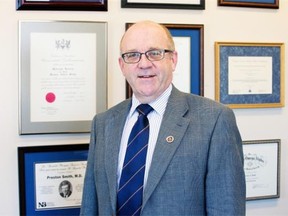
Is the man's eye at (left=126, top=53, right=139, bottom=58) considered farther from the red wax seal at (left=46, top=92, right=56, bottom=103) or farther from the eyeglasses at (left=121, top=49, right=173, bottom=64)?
the red wax seal at (left=46, top=92, right=56, bottom=103)

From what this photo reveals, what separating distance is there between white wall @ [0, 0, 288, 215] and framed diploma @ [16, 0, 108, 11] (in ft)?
0.07

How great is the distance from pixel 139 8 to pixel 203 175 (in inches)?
32.3

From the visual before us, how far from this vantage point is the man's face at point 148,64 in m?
1.15

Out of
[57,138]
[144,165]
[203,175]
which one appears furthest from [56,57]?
[203,175]

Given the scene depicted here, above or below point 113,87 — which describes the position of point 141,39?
above

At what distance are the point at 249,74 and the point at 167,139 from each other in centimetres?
77

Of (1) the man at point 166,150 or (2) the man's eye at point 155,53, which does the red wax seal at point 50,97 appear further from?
(2) the man's eye at point 155,53

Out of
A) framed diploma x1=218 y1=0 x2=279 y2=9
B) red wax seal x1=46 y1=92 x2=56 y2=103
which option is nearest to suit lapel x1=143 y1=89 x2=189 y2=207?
red wax seal x1=46 y1=92 x2=56 y2=103

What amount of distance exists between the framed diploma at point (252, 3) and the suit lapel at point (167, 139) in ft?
2.28

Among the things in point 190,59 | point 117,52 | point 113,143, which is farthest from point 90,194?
point 190,59

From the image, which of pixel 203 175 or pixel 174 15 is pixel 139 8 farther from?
pixel 203 175

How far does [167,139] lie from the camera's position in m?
1.10

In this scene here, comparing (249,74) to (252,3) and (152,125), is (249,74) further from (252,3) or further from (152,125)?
(152,125)

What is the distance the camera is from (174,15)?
63.6 inches
